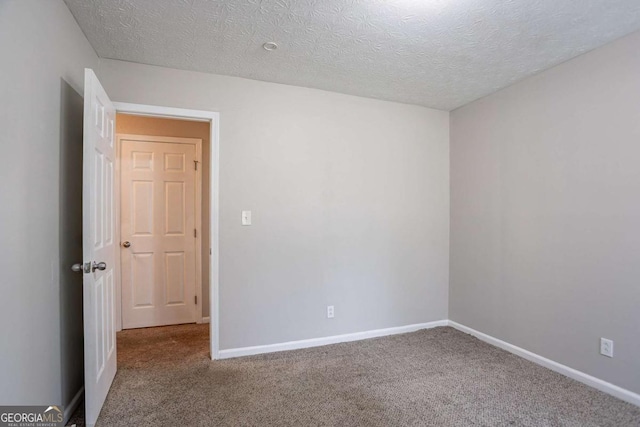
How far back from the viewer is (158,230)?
3615 mm

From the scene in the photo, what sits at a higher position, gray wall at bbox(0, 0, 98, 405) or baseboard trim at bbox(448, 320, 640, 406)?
gray wall at bbox(0, 0, 98, 405)

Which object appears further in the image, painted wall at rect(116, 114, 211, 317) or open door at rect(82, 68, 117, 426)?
painted wall at rect(116, 114, 211, 317)

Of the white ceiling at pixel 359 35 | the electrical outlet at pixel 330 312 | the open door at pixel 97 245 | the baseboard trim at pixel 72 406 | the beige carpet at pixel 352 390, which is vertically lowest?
the beige carpet at pixel 352 390

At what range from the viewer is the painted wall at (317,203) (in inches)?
109

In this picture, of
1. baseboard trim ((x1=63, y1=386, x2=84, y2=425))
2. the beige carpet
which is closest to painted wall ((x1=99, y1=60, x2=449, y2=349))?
the beige carpet

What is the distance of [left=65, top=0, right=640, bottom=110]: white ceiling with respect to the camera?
1830 millimetres

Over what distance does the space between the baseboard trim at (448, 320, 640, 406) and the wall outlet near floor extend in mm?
201

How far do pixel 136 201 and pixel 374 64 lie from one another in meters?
2.84

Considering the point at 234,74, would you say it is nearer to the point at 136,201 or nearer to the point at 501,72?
the point at 136,201

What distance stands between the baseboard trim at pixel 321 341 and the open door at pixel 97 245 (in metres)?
0.92

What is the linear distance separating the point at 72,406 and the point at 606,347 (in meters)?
3.51

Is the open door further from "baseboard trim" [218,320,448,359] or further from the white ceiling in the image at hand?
"baseboard trim" [218,320,448,359]

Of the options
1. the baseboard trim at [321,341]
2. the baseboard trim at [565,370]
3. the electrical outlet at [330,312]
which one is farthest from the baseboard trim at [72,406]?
the baseboard trim at [565,370]

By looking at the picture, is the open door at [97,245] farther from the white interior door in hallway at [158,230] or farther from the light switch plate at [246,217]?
the white interior door in hallway at [158,230]
